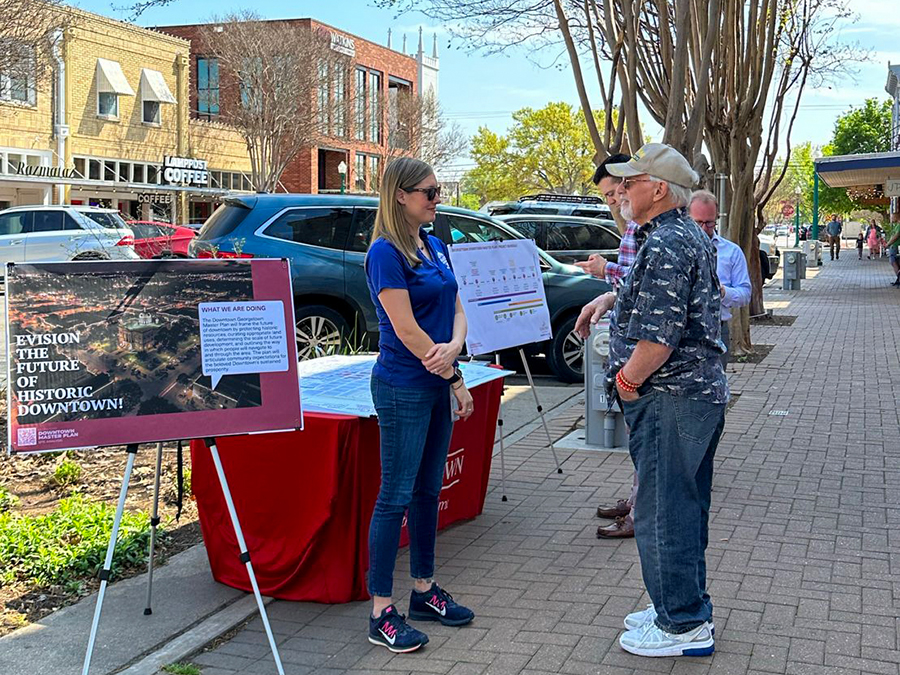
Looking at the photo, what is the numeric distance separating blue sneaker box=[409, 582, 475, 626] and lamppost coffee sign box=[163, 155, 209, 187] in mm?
40036

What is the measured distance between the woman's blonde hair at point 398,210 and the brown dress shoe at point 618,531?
2.25m

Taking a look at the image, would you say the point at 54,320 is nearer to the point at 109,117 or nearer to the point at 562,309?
the point at 562,309

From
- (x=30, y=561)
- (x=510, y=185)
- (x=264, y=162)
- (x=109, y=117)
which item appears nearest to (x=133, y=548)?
(x=30, y=561)

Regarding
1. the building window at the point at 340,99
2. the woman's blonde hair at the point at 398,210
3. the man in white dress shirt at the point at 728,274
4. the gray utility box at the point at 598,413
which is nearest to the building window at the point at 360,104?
the building window at the point at 340,99

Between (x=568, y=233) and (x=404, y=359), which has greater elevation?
(x=568, y=233)

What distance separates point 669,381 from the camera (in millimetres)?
3982

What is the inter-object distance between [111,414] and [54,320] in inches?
16.4

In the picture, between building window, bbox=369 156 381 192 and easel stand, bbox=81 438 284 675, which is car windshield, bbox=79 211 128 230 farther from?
building window, bbox=369 156 381 192

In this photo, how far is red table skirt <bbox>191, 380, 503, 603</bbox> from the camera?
4.78 m

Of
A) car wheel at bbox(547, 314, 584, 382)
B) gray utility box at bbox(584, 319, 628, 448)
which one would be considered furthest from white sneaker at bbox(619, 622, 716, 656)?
car wheel at bbox(547, 314, 584, 382)

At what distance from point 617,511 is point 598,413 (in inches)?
86.3

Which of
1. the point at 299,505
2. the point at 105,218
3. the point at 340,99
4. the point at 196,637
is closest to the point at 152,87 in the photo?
the point at 340,99

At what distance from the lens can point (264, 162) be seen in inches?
1842

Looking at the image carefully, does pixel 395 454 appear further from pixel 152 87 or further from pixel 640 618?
pixel 152 87
